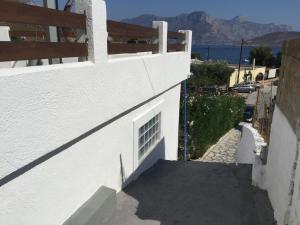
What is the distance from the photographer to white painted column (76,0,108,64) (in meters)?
4.61

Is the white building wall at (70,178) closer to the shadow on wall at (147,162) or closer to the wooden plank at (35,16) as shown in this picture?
the shadow on wall at (147,162)

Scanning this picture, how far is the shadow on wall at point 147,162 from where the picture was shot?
21.8 ft

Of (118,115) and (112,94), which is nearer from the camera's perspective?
(112,94)

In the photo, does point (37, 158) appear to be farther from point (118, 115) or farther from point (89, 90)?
point (118, 115)

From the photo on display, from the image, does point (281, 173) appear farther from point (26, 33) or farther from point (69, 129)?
point (26, 33)

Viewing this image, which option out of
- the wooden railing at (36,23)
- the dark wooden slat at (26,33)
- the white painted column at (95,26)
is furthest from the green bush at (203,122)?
the wooden railing at (36,23)

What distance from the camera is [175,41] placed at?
34.1 ft

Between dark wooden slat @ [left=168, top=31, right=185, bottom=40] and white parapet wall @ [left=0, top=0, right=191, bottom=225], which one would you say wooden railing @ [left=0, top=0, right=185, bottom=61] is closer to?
white parapet wall @ [left=0, top=0, right=191, bottom=225]

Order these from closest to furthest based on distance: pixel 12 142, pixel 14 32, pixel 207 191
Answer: pixel 12 142 < pixel 207 191 < pixel 14 32

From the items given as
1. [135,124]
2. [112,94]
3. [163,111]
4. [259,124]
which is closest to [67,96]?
[112,94]

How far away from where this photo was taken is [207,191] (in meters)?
6.96

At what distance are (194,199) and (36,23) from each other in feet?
15.4

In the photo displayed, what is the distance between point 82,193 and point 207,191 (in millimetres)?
3207

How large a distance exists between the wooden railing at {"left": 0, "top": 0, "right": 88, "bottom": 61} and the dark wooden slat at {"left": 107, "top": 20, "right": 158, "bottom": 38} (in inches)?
38.6
